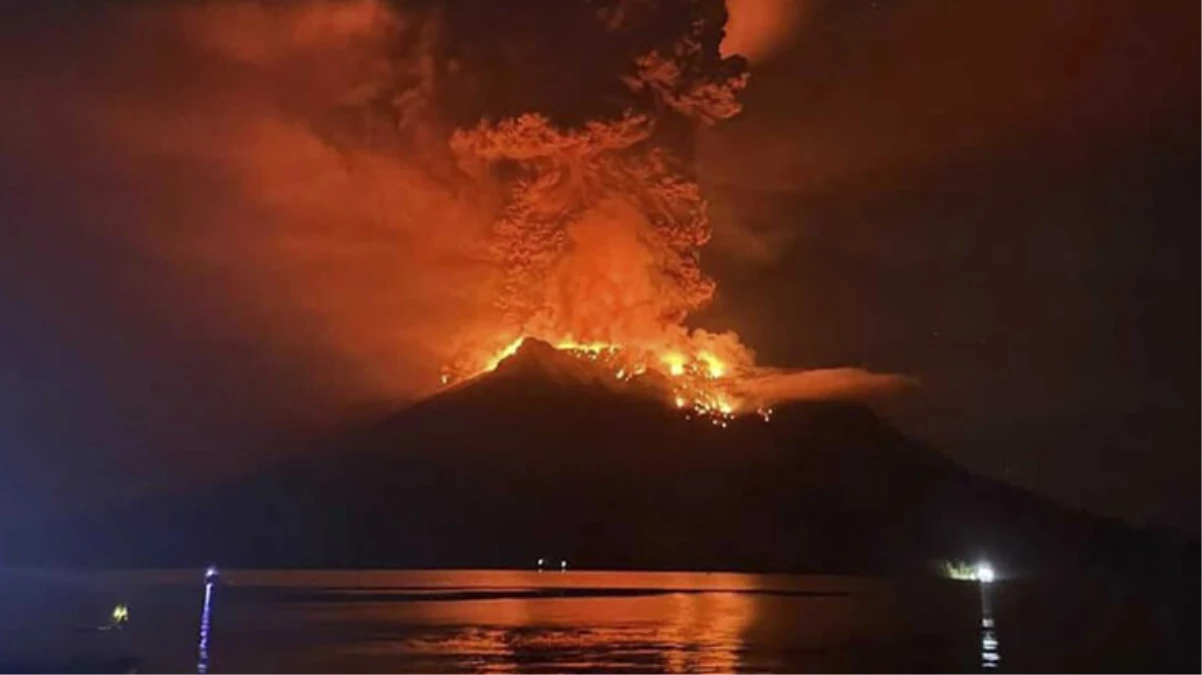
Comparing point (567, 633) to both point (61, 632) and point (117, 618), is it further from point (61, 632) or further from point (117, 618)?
point (61, 632)

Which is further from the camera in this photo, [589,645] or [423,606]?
[423,606]

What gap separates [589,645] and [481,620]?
1360 inches

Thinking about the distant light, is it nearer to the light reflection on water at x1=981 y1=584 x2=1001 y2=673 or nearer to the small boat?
the small boat

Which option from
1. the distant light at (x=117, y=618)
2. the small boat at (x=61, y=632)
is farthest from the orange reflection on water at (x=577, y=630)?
the small boat at (x=61, y=632)

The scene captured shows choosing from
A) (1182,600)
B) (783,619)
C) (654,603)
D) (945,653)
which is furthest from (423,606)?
(1182,600)

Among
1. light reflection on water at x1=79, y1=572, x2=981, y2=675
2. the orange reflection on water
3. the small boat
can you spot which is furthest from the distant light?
the orange reflection on water

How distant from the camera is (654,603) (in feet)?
479

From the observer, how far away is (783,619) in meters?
119

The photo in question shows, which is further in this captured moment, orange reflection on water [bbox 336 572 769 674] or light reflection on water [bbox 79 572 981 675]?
orange reflection on water [bbox 336 572 769 674]

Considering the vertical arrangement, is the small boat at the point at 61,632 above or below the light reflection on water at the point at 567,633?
above

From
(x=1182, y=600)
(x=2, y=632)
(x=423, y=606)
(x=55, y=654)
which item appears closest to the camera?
(x=55, y=654)

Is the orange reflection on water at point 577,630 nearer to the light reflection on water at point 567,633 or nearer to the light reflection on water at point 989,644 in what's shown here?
the light reflection on water at point 567,633

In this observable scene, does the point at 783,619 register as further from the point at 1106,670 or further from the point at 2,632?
the point at 2,632

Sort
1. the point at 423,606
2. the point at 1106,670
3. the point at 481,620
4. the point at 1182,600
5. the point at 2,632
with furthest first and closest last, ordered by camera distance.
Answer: the point at 1182,600, the point at 423,606, the point at 481,620, the point at 1106,670, the point at 2,632
